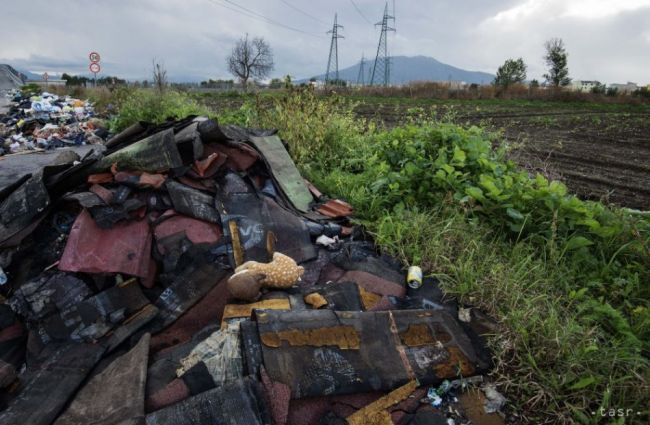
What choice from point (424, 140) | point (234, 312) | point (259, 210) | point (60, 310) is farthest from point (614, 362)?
point (60, 310)

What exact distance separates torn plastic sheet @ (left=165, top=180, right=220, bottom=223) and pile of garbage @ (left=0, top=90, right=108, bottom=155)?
6.40m

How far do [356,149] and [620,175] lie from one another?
18.1 feet

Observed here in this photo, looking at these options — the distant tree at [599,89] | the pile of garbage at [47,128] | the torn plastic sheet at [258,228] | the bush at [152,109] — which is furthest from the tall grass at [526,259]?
the distant tree at [599,89]

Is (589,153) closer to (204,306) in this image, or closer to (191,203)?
(191,203)

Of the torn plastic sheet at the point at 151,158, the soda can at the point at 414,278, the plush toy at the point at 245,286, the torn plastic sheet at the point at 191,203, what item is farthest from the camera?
the torn plastic sheet at the point at 151,158

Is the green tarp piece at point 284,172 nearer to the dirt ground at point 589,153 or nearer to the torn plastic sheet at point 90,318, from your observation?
the torn plastic sheet at point 90,318

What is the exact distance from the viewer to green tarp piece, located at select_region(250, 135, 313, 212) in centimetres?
356

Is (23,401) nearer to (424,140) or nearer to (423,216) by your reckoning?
(423,216)

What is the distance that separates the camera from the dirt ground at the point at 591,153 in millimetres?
5726

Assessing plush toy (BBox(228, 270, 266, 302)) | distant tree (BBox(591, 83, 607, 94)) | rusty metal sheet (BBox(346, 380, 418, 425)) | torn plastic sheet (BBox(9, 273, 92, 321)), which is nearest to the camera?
rusty metal sheet (BBox(346, 380, 418, 425))

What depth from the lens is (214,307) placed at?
2379mm

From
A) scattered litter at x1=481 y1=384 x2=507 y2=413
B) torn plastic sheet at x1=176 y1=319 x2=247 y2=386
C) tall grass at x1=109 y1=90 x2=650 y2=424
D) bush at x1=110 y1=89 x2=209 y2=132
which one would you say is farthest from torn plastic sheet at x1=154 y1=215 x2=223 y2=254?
bush at x1=110 y1=89 x2=209 y2=132

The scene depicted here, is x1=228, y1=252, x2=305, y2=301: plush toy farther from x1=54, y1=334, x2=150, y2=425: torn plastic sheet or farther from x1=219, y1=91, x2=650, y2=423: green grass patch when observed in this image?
x1=219, y1=91, x2=650, y2=423: green grass patch

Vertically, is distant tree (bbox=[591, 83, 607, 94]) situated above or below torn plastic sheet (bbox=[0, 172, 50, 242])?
above
